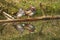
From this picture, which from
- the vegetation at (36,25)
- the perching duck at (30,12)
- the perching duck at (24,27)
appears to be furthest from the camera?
the perching duck at (30,12)

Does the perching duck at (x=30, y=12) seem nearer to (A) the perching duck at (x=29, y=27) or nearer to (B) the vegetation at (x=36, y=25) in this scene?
(B) the vegetation at (x=36, y=25)

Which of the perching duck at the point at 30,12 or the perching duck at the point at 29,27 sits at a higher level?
the perching duck at the point at 30,12

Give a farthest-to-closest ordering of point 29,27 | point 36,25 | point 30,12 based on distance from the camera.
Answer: point 30,12
point 36,25
point 29,27

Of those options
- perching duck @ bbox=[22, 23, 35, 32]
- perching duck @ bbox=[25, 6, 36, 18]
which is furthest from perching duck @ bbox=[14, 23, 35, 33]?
perching duck @ bbox=[25, 6, 36, 18]

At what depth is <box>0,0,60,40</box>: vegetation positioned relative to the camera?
5.65 m

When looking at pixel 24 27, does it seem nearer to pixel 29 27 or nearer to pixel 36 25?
pixel 29 27

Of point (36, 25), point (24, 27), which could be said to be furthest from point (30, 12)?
point (24, 27)

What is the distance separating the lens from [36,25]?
20.2ft

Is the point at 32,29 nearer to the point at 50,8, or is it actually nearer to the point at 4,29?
the point at 4,29

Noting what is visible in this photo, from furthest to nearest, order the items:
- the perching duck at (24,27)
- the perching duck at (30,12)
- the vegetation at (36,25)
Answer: the perching duck at (30,12) < the perching duck at (24,27) < the vegetation at (36,25)

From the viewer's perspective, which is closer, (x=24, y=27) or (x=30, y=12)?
(x=24, y=27)

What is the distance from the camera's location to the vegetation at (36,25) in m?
5.65

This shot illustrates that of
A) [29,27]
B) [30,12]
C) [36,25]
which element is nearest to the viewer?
[29,27]

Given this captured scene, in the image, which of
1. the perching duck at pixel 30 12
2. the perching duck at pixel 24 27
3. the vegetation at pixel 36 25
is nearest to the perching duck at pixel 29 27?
the perching duck at pixel 24 27
